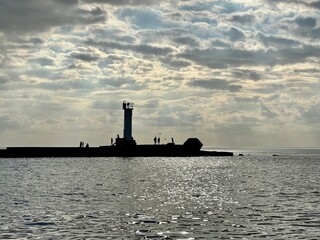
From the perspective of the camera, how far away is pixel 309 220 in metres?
32.2

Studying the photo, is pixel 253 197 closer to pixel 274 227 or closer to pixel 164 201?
pixel 164 201

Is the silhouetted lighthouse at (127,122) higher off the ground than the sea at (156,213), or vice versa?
the silhouetted lighthouse at (127,122)

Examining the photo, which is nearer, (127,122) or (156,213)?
(156,213)

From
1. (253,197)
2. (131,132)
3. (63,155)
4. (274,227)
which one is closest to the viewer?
(274,227)

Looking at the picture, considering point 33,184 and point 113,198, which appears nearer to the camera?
point 113,198

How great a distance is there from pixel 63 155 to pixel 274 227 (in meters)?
126

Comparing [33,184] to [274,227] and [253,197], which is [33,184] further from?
[274,227]

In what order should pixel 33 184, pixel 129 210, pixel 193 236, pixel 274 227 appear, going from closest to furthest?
pixel 193 236, pixel 274 227, pixel 129 210, pixel 33 184

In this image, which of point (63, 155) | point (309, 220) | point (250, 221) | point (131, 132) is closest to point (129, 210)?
point (250, 221)

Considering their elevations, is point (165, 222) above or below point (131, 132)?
below

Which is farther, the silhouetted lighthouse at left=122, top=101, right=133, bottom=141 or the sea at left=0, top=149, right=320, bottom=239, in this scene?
the silhouetted lighthouse at left=122, top=101, right=133, bottom=141

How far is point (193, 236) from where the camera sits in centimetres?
2695

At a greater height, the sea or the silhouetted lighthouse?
the silhouetted lighthouse

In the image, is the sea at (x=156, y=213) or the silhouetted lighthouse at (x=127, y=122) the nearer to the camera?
the sea at (x=156, y=213)
